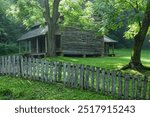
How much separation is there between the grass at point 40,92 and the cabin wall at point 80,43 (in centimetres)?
2407

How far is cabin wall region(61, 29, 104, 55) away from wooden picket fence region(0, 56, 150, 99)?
22.2 meters

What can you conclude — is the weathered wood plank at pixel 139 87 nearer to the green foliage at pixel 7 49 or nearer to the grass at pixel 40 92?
the grass at pixel 40 92

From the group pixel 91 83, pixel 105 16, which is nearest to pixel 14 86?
pixel 91 83

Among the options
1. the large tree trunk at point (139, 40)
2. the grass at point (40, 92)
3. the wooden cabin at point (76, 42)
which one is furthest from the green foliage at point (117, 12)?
the wooden cabin at point (76, 42)

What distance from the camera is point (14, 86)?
13055 mm

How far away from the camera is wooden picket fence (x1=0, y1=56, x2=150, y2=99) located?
10938 millimetres

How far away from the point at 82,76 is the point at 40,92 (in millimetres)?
2029

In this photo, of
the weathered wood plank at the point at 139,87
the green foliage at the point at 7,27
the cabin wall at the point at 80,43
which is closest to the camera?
the weathered wood plank at the point at 139,87

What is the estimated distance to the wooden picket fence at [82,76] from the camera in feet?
35.9

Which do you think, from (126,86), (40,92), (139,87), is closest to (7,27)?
(40,92)

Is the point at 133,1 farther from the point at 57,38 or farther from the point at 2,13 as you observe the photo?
the point at 2,13

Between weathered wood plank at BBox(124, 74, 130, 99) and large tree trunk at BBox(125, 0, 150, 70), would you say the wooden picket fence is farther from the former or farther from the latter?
large tree trunk at BBox(125, 0, 150, 70)

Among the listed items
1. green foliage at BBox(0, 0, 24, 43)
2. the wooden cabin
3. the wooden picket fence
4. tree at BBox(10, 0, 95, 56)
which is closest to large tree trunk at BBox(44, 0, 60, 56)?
tree at BBox(10, 0, 95, 56)

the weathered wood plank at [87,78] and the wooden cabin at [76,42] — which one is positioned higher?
the wooden cabin at [76,42]
